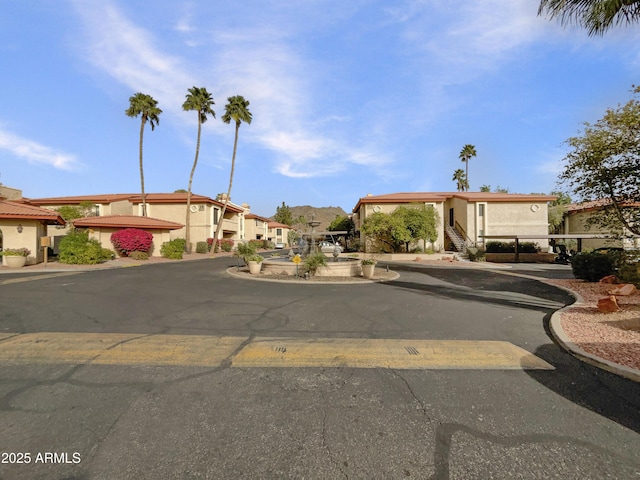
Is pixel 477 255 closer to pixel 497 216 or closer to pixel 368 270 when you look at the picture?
pixel 497 216

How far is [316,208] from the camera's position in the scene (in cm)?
17862

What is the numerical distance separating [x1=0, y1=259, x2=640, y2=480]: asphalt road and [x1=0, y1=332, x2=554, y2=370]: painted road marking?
0.12 feet

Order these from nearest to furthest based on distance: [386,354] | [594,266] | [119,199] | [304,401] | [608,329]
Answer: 1. [304,401]
2. [386,354]
3. [608,329]
4. [594,266]
5. [119,199]

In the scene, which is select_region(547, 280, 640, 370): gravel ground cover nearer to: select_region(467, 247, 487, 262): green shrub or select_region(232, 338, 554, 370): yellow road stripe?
select_region(232, 338, 554, 370): yellow road stripe

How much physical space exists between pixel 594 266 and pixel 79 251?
97.7 feet

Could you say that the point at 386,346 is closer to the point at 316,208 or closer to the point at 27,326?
the point at 27,326

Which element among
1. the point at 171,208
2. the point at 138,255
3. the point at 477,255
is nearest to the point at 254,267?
the point at 138,255

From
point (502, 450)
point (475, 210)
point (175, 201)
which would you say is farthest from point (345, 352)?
point (175, 201)

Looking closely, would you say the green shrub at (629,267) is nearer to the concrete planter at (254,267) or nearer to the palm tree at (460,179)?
the concrete planter at (254,267)

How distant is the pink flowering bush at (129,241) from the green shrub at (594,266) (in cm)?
2987

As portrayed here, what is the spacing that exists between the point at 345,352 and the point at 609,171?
35.0 ft

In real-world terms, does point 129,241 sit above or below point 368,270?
above

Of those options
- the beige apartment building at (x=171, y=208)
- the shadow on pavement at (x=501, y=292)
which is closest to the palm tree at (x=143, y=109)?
the beige apartment building at (x=171, y=208)

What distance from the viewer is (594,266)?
40.4ft
